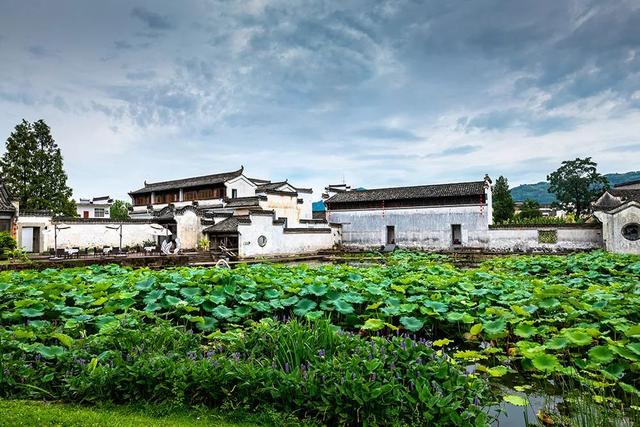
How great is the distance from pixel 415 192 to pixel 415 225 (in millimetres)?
2164

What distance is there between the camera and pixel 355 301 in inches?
198

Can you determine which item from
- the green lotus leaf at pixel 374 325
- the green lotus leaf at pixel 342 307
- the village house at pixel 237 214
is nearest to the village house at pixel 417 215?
the village house at pixel 237 214

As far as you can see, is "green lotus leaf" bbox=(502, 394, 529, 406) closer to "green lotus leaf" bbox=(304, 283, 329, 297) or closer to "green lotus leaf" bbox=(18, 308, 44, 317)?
"green lotus leaf" bbox=(304, 283, 329, 297)

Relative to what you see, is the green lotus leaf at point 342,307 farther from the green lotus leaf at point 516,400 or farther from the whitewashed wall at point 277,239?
the whitewashed wall at point 277,239

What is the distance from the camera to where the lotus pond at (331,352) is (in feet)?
9.23

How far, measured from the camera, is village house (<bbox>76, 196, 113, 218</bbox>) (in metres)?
43.7

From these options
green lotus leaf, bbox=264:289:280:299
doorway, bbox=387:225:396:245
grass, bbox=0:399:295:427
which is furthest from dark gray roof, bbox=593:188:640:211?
grass, bbox=0:399:295:427

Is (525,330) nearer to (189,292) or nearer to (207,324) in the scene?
(207,324)

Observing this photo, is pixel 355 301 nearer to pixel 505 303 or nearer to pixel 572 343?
pixel 505 303

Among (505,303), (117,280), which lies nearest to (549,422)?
(505,303)

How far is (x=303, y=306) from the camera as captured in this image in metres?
4.98

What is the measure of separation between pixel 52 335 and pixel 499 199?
34278 millimetres

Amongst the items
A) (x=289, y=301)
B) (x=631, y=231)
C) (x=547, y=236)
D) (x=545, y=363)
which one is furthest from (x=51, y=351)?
(x=547, y=236)

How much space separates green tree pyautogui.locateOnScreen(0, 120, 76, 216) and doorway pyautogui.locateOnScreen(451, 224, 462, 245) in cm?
2425
